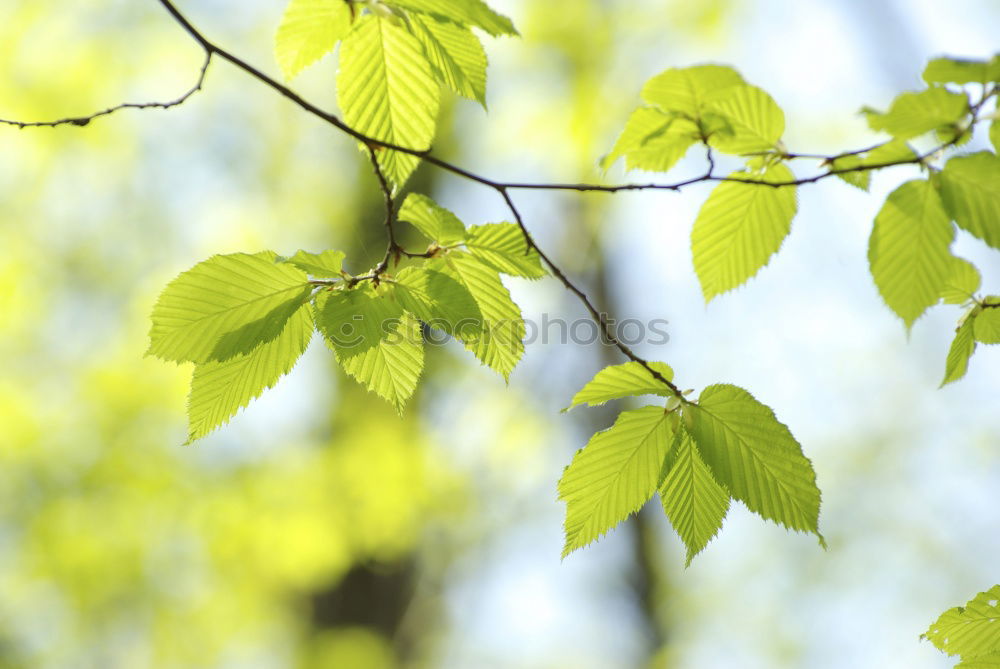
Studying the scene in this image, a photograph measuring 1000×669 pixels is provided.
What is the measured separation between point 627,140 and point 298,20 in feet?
1.01

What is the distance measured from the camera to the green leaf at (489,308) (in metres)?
0.67

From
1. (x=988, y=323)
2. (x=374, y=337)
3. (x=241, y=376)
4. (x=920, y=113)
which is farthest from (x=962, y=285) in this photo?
(x=241, y=376)

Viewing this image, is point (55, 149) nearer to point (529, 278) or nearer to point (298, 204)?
point (298, 204)

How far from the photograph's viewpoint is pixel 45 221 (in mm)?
4270

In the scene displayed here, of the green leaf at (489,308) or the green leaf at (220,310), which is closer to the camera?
the green leaf at (220,310)

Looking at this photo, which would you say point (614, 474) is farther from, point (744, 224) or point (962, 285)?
point (962, 285)

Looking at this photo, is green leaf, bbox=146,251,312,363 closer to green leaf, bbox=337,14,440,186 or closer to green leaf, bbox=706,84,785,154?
green leaf, bbox=337,14,440,186

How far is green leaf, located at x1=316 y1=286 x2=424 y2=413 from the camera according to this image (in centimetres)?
58

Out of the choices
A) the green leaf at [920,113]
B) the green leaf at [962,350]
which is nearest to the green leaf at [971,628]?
the green leaf at [962,350]

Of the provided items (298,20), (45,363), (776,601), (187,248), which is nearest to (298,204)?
(187,248)

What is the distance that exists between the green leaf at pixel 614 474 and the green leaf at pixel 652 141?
24 cm

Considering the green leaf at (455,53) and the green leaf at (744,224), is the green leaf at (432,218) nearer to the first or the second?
the green leaf at (455,53)

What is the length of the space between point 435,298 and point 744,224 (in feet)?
1.07

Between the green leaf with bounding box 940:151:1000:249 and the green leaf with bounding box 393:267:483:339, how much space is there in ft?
1.36
